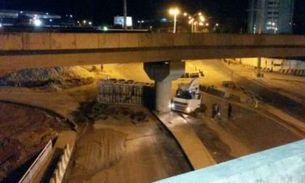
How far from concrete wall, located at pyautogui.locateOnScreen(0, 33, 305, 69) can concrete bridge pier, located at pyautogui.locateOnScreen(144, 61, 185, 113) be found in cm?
187

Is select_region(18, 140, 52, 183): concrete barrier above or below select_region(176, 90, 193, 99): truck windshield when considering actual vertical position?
below

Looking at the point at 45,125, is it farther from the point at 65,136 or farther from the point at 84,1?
the point at 84,1

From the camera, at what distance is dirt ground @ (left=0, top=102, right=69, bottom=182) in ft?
80.9

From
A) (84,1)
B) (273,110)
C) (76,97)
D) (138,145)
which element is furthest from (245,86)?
(84,1)

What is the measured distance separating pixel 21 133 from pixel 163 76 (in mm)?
13867

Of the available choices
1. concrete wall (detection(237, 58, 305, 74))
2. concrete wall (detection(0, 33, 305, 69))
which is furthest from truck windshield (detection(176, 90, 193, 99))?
concrete wall (detection(237, 58, 305, 74))

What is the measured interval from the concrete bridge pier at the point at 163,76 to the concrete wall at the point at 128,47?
1.87m

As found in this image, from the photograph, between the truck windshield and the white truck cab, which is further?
the truck windshield

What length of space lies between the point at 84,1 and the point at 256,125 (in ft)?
340

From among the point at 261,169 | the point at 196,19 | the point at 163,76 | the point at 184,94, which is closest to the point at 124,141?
the point at 163,76

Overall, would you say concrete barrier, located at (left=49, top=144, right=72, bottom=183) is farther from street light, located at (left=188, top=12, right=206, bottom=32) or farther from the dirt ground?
street light, located at (left=188, top=12, right=206, bottom=32)

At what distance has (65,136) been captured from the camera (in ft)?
93.6

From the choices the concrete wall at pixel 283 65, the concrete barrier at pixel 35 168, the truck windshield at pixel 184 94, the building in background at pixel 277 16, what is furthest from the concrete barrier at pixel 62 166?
the building in background at pixel 277 16

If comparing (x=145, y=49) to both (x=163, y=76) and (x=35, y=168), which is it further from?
(x=35, y=168)
